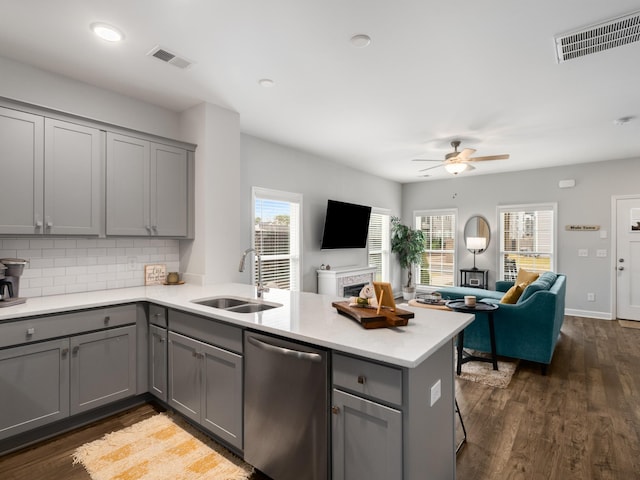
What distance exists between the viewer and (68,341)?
7.88 ft

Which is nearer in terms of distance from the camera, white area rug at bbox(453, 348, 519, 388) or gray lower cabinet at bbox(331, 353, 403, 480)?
gray lower cabinet at bbox(331, 353, 403, 480)

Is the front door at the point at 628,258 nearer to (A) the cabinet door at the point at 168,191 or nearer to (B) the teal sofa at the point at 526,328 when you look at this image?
(B) the teal sofa at the point at 526,328

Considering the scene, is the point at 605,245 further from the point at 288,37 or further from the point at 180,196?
the point at 180,196

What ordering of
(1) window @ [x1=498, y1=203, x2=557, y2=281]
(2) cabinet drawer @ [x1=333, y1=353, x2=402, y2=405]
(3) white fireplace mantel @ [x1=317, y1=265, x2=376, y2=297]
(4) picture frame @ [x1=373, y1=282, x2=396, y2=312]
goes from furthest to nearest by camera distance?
(1) window @ [x1=498, y1=203, x2=557, y2=281] → (3) white fireplace mantel @ [x1=317, y1=265, x2=376, y2=297] → (4) picture frame @ [x1=373, y1=282, x2=396, y2=312] → (2) cabinet drawer @ [x1=333, y1=353, x2=402, y2=405]

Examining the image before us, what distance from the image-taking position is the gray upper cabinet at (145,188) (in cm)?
300

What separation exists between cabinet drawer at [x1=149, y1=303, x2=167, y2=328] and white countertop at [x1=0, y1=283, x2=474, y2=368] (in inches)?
3.1

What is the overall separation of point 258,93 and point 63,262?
230cm

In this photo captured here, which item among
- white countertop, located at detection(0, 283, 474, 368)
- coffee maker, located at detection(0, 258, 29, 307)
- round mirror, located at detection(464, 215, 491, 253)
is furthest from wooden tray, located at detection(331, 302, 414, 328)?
round mirror, located at detection(464, 215, 491, 253)

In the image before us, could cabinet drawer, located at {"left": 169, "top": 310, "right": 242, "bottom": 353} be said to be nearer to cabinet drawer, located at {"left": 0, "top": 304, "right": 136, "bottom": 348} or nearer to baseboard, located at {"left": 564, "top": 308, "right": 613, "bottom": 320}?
cabinet drawer, located at {"left": 0, "top": 304, "right": 136, "bottom": 348}

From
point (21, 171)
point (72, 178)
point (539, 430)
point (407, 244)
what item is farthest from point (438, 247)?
point (21, 171)

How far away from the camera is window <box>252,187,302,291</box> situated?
15.1ft

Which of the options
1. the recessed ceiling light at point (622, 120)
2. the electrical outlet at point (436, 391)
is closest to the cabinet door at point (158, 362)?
the electrical outlet at point (436, 391)

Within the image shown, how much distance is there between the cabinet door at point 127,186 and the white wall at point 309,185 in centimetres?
106

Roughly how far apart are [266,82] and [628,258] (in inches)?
255
